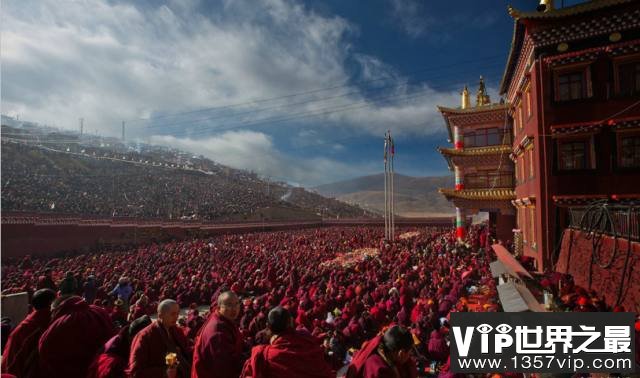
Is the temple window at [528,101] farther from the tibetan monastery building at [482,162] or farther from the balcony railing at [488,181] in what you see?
the balcony railing at [488,181]

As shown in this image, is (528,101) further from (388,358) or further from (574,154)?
(388,358)

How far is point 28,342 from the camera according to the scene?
387 cm

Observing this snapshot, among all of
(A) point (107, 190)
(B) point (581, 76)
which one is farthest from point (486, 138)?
(A) point (107, 190)

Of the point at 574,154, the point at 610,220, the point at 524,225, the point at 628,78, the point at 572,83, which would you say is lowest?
the point at 524,225

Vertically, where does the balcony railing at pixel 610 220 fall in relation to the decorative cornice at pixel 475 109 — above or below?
below

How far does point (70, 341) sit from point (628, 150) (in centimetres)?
1552

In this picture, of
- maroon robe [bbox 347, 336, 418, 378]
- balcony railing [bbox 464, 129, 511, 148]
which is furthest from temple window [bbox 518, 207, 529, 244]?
maroon robe [bbox 347, 336, 418, 378]

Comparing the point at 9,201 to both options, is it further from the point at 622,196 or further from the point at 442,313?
the point at 622,196

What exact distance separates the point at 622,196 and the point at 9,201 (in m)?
45.5

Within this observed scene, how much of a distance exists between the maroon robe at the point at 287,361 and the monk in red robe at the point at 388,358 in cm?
34

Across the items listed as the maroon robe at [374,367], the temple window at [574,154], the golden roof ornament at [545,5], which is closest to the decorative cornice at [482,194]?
the temple window at [574,154]

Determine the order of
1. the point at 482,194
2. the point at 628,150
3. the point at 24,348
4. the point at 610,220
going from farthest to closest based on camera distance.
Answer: the point at 482,194, the point at 628,150, the point at 610,220, the point at 24,348

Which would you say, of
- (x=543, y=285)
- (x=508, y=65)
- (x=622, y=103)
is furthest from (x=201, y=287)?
(x=508, y=65)

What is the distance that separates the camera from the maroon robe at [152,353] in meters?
3.28
